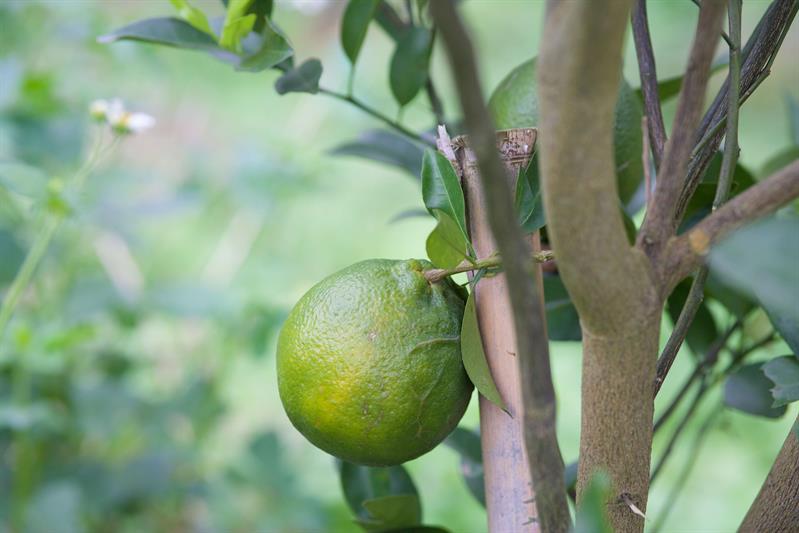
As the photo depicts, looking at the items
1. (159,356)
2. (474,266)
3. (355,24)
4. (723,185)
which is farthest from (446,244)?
(159,356)

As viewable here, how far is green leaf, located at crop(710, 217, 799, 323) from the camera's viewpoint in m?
0.27

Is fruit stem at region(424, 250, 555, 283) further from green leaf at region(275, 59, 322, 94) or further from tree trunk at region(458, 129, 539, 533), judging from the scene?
green leaf at region(275, 59, 322, 94)

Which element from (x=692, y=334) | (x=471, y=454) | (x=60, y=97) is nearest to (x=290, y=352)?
(x=471, y=454)

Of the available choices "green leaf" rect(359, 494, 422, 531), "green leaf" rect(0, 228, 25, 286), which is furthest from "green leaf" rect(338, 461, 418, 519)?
"green leaf" rect(0, 228, 25, 286)

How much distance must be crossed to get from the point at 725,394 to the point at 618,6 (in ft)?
1.40

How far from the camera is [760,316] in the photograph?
2.38 feet

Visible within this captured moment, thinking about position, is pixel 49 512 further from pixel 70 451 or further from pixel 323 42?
pixel 323 42

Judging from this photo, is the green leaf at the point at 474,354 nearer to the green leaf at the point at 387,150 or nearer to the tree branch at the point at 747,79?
the tree branch at the point at 747,79

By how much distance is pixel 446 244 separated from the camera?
458 mm

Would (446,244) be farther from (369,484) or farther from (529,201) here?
(369,484)

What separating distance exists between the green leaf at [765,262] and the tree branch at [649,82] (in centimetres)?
18

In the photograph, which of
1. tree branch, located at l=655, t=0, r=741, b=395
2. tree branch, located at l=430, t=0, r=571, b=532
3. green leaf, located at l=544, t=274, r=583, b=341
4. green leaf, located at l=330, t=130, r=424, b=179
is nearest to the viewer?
tree branch, located at l=430, t=0, r=571, b=532

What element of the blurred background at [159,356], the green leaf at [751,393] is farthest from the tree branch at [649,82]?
the blurred background at [159,356]

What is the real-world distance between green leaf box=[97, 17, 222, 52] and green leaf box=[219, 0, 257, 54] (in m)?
0.04
